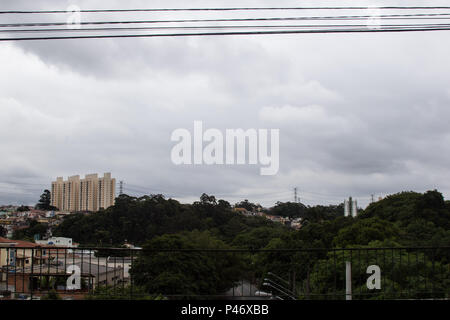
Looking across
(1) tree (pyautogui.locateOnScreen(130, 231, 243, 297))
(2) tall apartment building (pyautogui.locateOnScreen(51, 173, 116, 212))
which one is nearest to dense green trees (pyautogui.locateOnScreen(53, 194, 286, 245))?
(2) tall apartment building (pyautogui.locateOnScreen(51, 173, 116, 212))

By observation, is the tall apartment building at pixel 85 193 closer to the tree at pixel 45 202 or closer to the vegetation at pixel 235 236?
the tree at pixel 45 202

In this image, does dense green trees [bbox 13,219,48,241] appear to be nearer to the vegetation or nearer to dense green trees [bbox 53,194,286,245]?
the vegetation

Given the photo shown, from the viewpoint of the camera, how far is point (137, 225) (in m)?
30.7

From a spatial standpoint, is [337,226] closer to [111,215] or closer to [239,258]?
[239,258]

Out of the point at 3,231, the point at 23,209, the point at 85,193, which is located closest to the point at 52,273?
the point at 3,231

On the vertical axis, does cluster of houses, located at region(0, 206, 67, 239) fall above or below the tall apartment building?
below

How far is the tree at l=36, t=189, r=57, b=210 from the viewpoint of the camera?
39906 mm

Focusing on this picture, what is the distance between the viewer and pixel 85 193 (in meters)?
39.8

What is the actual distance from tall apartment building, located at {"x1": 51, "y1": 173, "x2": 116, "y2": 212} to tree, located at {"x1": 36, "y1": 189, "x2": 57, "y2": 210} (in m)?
0.50

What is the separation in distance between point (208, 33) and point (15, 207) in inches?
1652

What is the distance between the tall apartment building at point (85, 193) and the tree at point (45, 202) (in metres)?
0.50

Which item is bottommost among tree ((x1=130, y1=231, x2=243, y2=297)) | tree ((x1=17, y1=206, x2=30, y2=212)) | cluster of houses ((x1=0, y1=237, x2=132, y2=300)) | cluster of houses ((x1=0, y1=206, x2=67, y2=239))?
tree ((x1=130, y1=231, x2=243, y2=297))

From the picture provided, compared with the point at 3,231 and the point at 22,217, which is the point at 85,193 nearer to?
the point at 22,217
